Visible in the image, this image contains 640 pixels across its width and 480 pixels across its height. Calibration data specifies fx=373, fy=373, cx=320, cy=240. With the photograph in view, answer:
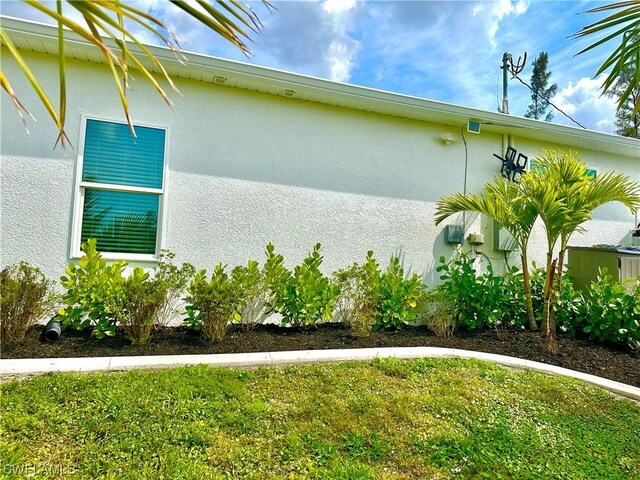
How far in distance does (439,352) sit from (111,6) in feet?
12.7

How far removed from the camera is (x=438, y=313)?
15.8ft

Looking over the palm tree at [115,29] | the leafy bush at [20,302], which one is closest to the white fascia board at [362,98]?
the palm tree at [115,29]

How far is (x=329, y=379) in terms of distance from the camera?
10.5 ft

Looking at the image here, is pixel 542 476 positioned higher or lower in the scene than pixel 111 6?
lower

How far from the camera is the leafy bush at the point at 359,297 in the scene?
173 inches

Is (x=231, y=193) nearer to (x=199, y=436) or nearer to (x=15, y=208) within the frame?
(x=15, y=208)

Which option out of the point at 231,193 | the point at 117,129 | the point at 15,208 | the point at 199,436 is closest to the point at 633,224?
the point at 231,193

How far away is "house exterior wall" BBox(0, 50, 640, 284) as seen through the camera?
417cm

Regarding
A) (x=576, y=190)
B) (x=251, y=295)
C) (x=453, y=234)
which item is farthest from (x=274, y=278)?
(x=576, y=190)

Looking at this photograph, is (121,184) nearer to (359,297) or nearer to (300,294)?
(300,294)

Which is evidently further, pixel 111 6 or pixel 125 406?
pixel 125 406

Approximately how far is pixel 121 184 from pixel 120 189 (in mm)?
67

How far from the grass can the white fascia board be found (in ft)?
9.42

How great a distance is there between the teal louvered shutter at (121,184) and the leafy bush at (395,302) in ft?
9.47
